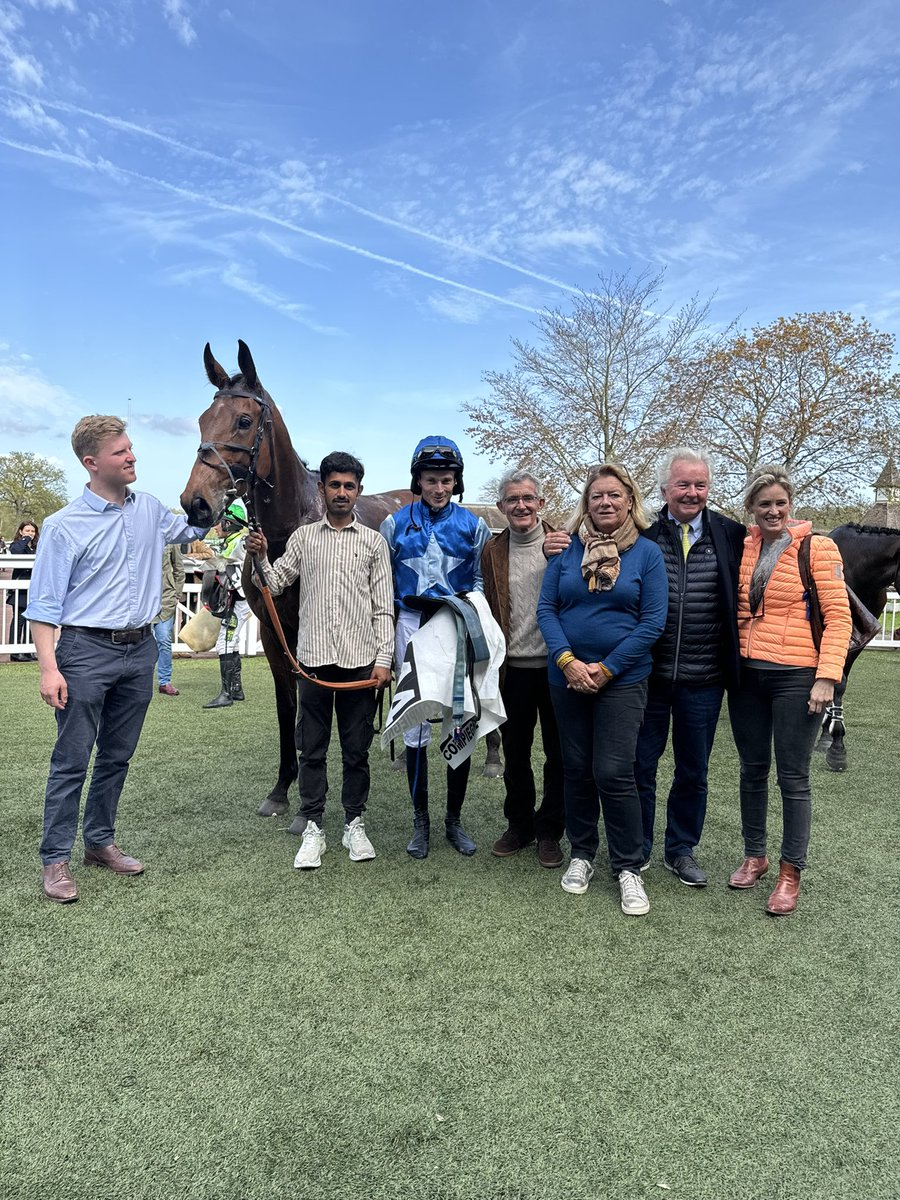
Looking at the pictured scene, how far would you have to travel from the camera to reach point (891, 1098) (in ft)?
7.03

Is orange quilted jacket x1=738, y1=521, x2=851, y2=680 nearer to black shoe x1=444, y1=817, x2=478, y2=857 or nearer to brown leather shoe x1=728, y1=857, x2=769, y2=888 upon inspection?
brown leather shoe x1=728, y1=857, x2=769, y2=888

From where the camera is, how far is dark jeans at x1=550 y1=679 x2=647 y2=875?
10.6 feet

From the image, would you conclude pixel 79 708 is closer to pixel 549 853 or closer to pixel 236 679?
pixel 549 853

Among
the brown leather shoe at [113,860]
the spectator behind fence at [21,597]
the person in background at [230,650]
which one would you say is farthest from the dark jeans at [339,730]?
the spectator behind fence at [21,597]

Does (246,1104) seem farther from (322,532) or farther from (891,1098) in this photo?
(322,532)

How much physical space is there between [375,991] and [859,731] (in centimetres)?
605

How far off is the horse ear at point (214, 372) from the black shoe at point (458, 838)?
103 inches

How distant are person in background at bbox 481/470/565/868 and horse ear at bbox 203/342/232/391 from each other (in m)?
1.60

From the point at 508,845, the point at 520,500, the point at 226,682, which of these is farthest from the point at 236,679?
the point at 520,500

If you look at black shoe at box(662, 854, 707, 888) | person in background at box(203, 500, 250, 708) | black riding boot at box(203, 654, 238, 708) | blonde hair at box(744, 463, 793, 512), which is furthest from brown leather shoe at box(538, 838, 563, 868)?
black riding boot at box(203, 654, 238, 708)

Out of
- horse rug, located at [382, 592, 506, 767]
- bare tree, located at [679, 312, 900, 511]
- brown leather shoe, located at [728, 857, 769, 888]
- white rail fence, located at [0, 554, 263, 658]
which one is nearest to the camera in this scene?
horse rug, located at [382, 592, 506, 767]

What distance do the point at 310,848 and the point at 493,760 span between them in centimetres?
227

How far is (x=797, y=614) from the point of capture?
10.8 feet

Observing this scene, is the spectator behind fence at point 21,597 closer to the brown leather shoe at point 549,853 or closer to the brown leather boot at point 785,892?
the brown leather shoe at point 549,853
